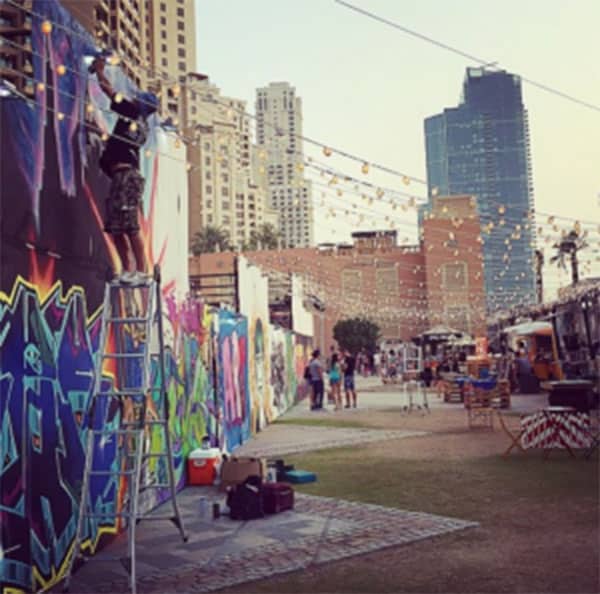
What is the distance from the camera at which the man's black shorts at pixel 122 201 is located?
7.68 metres

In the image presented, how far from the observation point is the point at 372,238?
91.1 meters

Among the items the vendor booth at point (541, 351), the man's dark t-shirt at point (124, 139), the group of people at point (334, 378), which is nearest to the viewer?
the man's dark t-shirt at point (124, 139)

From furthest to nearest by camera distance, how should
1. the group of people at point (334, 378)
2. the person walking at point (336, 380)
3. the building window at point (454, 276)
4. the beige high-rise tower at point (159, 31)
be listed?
1. the beige high-rise tower at point (159, 31)
2. the building window at point (454, 276)
3. the person walking at point (336, 380)
4. the group of people at point (334, 378)

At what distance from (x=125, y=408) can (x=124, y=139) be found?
8.99ft

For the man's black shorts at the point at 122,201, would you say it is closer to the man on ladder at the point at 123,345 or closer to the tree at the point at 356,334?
the man on ladder at the point at 123,345

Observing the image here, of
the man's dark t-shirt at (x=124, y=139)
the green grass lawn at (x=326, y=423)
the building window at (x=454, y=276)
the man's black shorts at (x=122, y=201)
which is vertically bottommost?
the green grass lawn at (x=326, y=423)

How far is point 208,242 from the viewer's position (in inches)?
3159

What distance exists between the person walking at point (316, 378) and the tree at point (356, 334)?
47581 mm

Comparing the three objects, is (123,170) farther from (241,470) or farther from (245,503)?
(241,470)

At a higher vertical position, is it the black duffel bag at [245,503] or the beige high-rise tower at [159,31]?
the beige high-rise tower at [159,31]

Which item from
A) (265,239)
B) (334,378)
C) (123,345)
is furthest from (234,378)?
(265,239)

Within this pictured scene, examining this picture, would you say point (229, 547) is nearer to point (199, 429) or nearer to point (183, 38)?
point (199, 429)

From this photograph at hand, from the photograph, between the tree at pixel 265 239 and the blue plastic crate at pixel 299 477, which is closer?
the blue plastic crate at pixel 299 477

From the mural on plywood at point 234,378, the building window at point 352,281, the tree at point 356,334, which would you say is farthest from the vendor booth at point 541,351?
the building window at point 352,281
